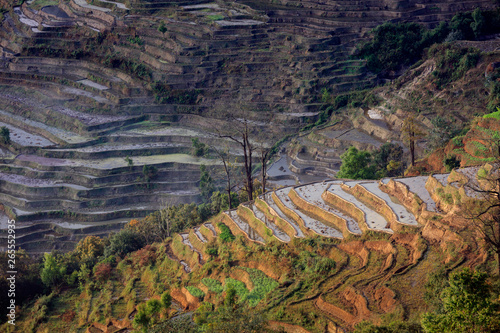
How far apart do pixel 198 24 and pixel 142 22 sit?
18.4 ft

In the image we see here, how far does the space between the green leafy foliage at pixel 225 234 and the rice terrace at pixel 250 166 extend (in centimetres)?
9

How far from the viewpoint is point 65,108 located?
48969 millimetres

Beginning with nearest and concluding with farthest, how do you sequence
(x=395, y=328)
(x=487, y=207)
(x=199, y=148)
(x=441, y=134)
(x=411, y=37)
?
(x=395, y=328) < (x=487, y=207) < (x=441, y=134) < (x=199, y=148) < (x=411, y=37)

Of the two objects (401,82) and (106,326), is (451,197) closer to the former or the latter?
(106,326)

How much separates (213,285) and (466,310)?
11.3m

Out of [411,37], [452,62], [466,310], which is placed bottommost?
[466,310]

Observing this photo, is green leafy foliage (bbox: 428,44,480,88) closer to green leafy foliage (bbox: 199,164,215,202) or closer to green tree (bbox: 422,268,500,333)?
green leafy foliage (bbox: 199,164,215,202)

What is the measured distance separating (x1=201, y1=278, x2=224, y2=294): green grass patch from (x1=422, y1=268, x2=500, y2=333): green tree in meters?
10.2

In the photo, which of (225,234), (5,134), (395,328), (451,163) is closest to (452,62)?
(451,163)

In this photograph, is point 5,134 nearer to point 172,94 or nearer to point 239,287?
point 172,94

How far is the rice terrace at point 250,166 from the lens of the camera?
18266 mm

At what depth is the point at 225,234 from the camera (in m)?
25.2

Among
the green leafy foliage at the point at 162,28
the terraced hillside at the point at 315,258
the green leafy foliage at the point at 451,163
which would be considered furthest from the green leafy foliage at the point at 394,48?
the terraced hillside at the point at 315,258

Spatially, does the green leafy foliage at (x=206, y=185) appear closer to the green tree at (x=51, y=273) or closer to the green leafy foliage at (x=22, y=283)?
the green leafy foliage at (x=22, y=283)
